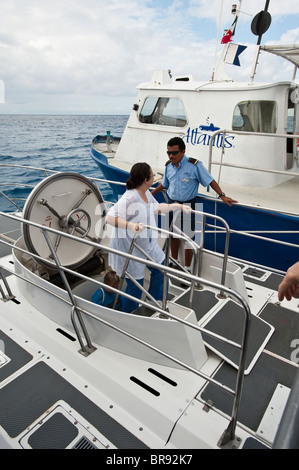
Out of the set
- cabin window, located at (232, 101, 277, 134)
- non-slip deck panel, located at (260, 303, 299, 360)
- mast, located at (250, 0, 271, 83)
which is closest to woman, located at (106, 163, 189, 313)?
non-slip deck panel, located at (260, 303, 299, 360)

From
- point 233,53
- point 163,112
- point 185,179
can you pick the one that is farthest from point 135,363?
point 233,53

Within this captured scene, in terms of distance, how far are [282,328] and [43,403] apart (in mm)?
2017

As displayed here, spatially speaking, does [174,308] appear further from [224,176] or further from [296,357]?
[224,176]

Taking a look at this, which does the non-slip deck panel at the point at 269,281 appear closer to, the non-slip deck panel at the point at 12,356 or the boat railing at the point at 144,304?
the boat railing at the point at 144,304

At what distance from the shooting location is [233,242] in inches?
202

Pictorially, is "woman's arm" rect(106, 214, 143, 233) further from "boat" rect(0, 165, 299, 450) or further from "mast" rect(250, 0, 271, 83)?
"mast" rect(250, 0, 271, 83)

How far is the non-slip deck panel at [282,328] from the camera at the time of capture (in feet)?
7.52

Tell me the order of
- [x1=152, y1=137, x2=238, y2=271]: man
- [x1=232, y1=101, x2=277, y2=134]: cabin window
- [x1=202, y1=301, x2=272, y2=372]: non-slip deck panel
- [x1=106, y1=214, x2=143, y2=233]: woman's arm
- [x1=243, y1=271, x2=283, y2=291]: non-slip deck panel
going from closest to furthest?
[x1=106, y1=214, x2=143, y2=233]: woman's arm < [x1=202, y1=301, x2=272, y2=372]: non-slip deck panel < [x1=243, y1=271, x2=283, y2=291]: non-slip deck panel < [x1=152, y1=137, x2=238, y2=271]: man < [x1=232, y1=101, x2=277, y2=134]: cabin window

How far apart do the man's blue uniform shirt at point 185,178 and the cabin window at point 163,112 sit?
269 centimetres

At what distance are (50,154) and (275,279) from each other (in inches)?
746

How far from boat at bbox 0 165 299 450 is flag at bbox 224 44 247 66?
14.5 feet

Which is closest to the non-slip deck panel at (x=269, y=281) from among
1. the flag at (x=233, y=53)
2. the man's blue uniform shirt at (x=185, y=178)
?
the man's blue uniform shirt at (x=185, y=178)

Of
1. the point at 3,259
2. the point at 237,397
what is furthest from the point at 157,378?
the point at 3,259

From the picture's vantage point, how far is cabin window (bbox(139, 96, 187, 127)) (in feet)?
18.8
